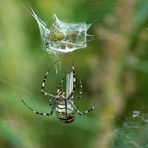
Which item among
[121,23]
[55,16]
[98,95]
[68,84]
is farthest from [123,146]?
[55,16]

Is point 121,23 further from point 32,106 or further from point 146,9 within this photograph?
point 32,106

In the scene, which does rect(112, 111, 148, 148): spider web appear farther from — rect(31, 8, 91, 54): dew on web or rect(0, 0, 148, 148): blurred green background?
rect(31, 8, 91, 54): dew on web

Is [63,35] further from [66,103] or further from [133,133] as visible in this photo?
[133,133]

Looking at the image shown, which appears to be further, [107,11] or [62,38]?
[62,38]

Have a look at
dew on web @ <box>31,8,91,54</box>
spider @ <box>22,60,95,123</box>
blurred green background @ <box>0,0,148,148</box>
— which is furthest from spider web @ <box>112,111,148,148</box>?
dew on web @ <box>31,8,91,54</box>

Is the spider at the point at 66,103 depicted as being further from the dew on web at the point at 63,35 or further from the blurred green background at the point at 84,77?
the dew on web at the point at 63,35

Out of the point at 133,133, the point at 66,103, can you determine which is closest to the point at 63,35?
the point at 66,103
